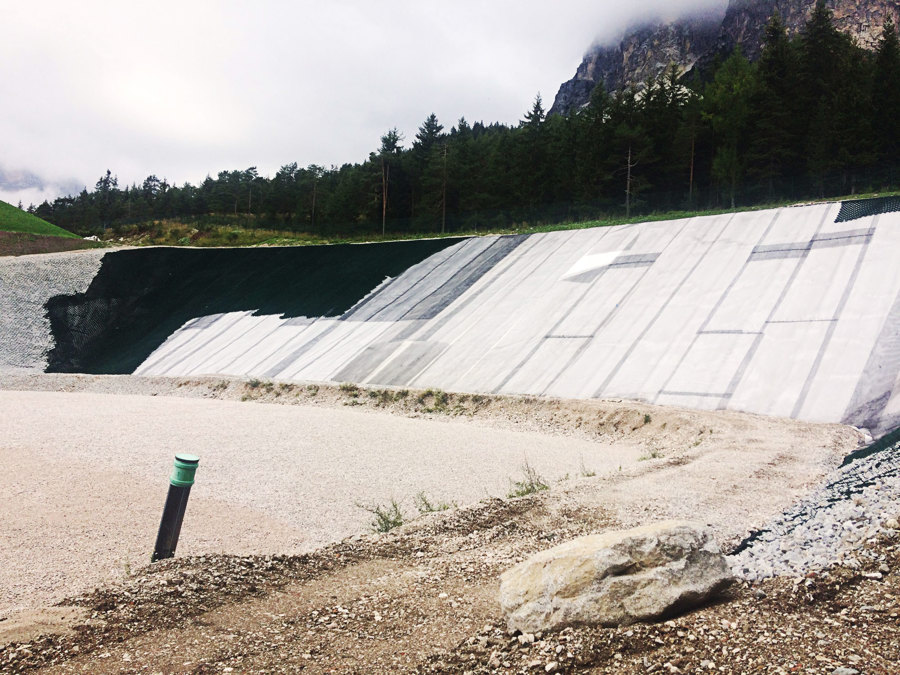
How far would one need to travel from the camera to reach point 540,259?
95.0 ft

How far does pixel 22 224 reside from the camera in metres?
60.7

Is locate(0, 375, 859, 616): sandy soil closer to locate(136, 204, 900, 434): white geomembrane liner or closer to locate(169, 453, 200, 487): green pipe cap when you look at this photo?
locate(169, 453, 200, 487): green pipe cap

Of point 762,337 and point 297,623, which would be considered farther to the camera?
point 762,337

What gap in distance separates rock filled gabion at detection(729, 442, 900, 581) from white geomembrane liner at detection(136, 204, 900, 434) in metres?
7.95

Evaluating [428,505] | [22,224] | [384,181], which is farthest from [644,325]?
[22,224]

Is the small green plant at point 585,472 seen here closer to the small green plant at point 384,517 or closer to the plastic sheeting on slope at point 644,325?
the small green plant at point 384,517

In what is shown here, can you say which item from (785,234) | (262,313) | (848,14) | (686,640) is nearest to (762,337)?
(785,234)

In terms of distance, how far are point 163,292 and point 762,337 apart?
124 ft

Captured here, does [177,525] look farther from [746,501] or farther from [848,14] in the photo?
[848,14]

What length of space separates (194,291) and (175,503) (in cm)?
3766

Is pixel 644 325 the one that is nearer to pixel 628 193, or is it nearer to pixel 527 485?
pixel 527 485

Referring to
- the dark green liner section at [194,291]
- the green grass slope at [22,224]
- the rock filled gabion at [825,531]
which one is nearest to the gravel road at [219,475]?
the rock filled gabion at [825,531]

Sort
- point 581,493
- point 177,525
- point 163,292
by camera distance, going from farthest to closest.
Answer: point 163,292, point 581,493, point 177,525


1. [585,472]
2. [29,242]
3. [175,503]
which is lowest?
[585,472]
